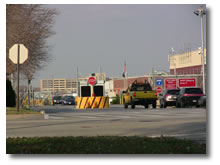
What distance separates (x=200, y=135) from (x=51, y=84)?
133695mm

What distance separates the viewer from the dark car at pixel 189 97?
38.8m

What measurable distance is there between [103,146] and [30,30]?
2292 centimetres

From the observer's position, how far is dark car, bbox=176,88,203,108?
38781mm

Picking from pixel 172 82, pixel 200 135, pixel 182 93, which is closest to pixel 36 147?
pixel 200 135

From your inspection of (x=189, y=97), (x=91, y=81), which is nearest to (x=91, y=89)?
(x=91, y=81)

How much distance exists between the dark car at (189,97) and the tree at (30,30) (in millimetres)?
10894

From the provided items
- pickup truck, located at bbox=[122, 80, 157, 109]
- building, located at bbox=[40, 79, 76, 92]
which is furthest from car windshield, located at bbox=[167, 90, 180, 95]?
building, located at bbox=[40, 79, 76, 92]

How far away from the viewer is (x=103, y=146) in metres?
10.4

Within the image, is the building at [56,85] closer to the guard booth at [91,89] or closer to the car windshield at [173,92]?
the guard booth at [91,89]

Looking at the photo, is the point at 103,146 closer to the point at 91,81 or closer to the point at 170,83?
the point at 91,81

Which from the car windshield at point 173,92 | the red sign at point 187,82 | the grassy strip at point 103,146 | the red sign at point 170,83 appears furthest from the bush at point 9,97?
the red sign at point 187,82

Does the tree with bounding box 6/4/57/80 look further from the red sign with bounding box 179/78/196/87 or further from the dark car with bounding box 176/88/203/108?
the red sign with bounding box 179/78/196/87

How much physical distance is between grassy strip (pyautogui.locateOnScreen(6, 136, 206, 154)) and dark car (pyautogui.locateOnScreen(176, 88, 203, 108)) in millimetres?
27313

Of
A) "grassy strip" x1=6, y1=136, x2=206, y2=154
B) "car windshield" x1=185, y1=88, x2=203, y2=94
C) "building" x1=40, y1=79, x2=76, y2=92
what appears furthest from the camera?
"building" x1=40, y1=79, x2=76, y2=92
